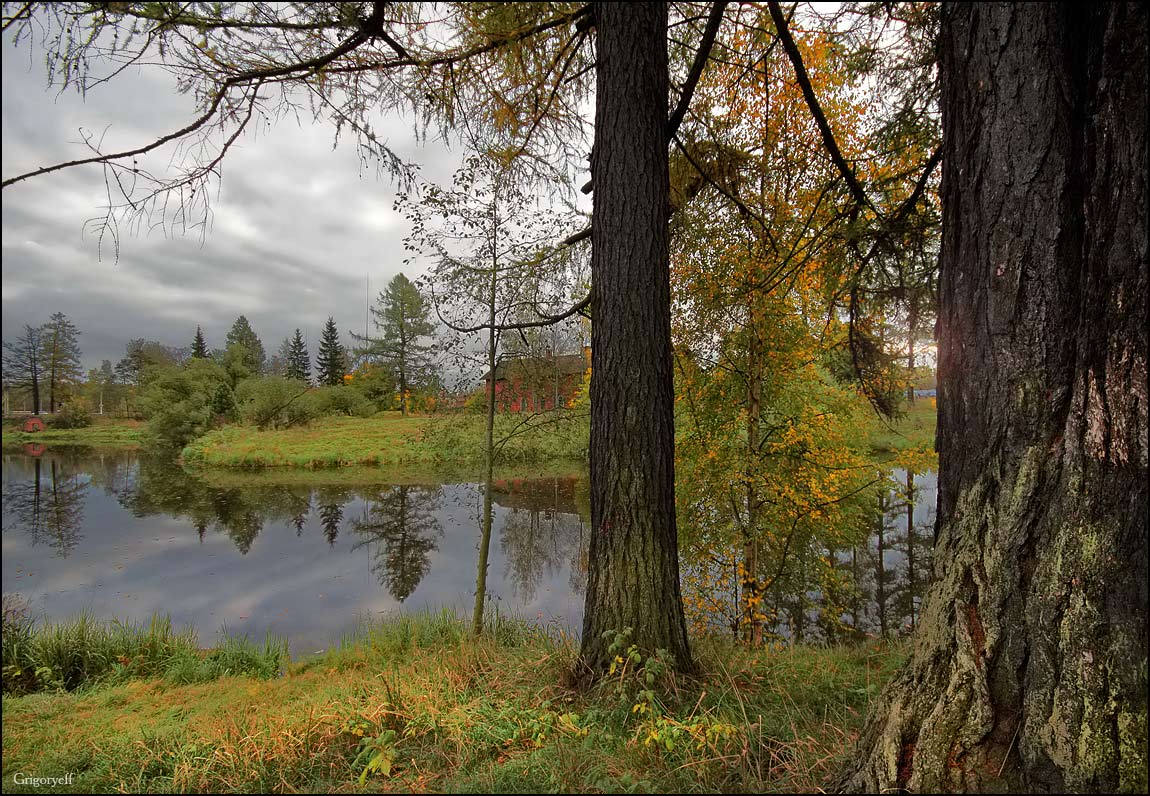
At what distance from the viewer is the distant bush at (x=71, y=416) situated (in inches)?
108

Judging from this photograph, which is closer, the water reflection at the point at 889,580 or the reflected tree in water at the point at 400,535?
the water reflection at the point at 889,580

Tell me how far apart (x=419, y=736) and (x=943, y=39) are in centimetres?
352

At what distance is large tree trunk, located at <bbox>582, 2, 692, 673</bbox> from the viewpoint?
282cm

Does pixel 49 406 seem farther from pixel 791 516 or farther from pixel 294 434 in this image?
pixel 294 434

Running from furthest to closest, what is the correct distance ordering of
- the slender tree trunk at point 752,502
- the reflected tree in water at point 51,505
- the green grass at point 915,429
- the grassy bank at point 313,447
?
the grassy bank at point 313,447 → the slender tree trunk at point 752,502 → the green grass at point 915,429 → the reflected tree in water at point 51,505

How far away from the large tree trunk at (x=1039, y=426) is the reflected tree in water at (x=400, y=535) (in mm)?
7431

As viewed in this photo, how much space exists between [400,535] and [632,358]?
1077cm

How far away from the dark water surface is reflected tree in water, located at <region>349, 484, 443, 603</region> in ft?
0.15

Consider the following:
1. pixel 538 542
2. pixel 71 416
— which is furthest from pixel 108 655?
pixel 538 542

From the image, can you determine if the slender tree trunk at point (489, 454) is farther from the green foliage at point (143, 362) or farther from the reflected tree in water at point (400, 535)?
the green foliage at point (143, 362)

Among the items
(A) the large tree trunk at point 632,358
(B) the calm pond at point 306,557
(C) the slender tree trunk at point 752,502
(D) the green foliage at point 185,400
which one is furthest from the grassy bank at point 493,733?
(D) the green foliage at point 185,400

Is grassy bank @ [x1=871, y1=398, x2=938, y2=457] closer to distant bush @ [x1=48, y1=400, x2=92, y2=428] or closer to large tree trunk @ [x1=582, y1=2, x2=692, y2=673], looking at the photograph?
large tree trunk @ [x1=582, y1=2, x2=692, y2=673]

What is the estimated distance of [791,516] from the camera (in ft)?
20.5
